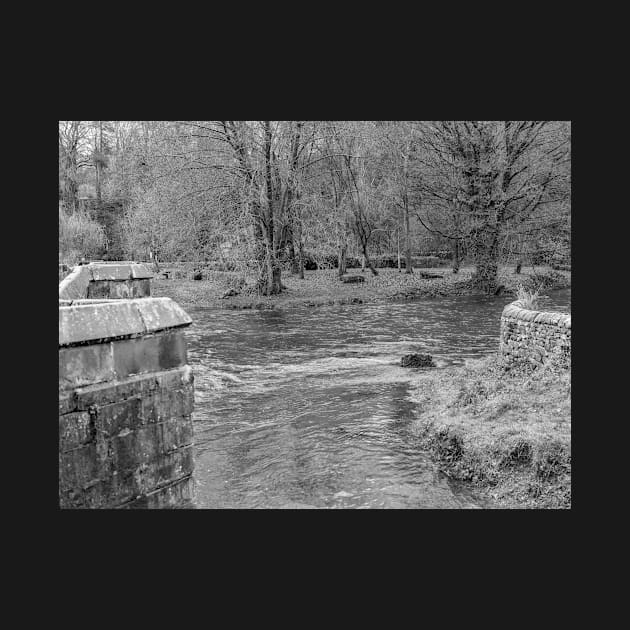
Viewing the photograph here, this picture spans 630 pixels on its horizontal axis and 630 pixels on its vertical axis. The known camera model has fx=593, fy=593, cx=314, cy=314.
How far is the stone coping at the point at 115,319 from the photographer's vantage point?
4.29m

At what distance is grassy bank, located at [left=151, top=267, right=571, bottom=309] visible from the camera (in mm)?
25516

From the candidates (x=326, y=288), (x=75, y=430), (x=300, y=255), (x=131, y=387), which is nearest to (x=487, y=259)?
(x=326, y=288)

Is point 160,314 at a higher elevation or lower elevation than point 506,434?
higher

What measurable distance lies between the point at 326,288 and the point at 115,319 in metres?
24.7

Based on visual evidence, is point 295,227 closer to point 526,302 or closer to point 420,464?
point 526,302

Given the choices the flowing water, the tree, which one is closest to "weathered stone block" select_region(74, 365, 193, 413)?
the flowing water

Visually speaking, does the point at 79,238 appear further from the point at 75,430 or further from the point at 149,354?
the point at 75,430

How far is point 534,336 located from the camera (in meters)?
11.2

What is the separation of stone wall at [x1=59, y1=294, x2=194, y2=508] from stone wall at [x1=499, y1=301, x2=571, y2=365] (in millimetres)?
7428

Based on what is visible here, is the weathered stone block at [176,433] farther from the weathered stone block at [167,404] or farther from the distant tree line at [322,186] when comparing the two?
the distant tree line at [322,186]

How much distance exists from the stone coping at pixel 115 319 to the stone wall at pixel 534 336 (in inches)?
295

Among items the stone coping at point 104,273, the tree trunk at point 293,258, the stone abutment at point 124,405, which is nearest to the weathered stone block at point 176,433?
the stone abutment at point 124,405

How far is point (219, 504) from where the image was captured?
22.5 ft

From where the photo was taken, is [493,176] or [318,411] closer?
[318,411]
